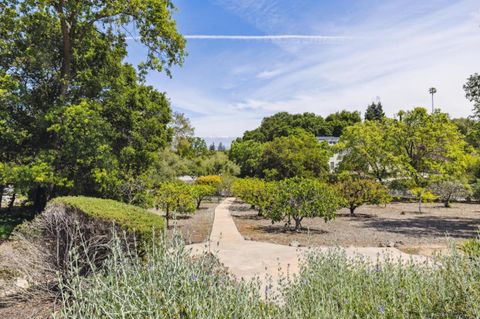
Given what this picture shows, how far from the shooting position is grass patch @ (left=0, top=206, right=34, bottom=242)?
10036 millimetres

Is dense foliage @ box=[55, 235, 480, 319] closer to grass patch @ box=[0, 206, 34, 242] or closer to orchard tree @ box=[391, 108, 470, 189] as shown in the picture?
grass patch @ box=[0, 206, 34, 242]

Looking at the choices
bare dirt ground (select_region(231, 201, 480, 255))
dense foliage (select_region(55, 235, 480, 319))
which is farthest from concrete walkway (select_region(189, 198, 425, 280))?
dense foliage (select_region(55, 235, 480, 319))

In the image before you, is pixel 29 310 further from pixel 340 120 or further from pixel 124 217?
pixel 340 120

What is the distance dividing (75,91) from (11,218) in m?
5.25

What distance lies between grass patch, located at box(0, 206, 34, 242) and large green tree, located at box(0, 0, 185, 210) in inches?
33.9

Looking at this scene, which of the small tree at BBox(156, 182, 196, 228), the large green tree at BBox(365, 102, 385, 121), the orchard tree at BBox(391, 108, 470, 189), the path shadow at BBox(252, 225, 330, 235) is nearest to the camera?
the path shadow at BBox(252, 225, 330, 235)

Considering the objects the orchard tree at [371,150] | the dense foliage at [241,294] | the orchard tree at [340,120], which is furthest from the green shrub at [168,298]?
the orchard tree at [340,120]

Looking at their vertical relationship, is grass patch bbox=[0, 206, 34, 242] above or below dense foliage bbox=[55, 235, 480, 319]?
below

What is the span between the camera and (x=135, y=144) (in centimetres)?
1238

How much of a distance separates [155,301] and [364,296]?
203 cm

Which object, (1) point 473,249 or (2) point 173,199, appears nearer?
(1) point 473,249

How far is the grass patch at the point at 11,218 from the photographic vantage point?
1004 cm

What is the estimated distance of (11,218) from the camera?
1212cm

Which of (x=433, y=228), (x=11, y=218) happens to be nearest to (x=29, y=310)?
(x=11, y=218)
